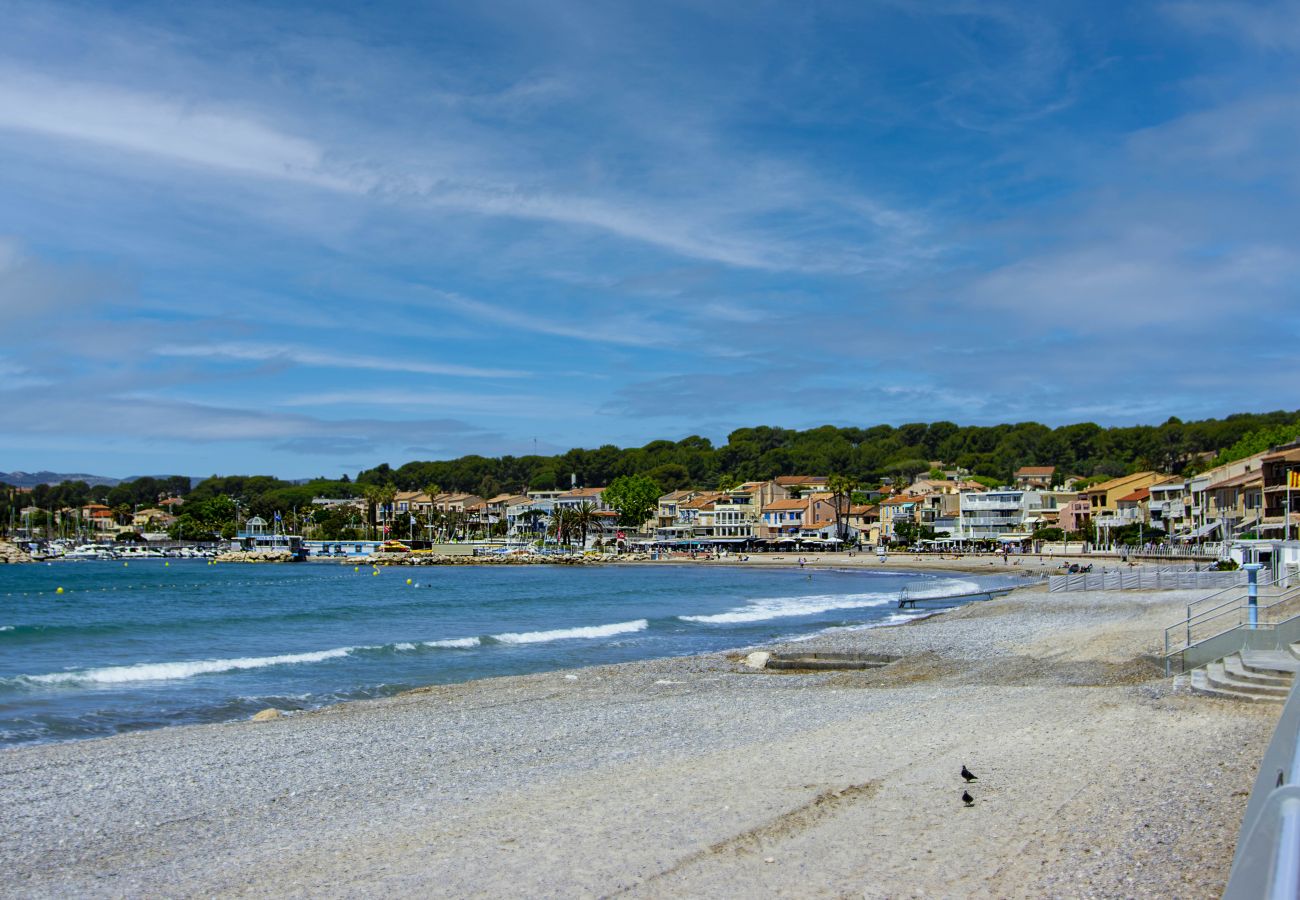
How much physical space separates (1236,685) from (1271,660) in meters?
0.88

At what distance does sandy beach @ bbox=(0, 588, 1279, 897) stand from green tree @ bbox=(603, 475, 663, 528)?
132360mm

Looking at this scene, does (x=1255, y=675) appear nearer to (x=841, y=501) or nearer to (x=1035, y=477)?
(x=841, y=501)

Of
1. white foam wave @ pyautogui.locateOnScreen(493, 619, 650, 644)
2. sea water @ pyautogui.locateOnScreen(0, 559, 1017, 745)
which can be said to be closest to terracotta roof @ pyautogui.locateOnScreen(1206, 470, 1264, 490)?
sea water @ pyautogui.locateOnScreen(0, 559, 1017, 745)

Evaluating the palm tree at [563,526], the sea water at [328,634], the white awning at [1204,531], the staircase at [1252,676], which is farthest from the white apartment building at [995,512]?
the staircase at [1252,676]

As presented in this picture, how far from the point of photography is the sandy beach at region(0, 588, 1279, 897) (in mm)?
7426

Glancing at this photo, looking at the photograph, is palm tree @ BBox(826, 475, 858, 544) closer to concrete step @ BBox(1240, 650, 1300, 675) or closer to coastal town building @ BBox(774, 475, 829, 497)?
coastal town building @ BBox(774, 475, 829, 497)

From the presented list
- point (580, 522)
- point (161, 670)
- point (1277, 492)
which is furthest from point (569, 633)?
point (580, 522)

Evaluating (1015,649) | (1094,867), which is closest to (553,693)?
(1015,649)

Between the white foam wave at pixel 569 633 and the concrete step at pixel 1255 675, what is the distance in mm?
21502

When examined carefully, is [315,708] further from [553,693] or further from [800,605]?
[800,605]

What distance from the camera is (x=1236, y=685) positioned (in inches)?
521

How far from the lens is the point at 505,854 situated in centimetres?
817

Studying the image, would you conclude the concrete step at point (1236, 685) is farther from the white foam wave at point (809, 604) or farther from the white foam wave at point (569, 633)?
the white foam wave at point (809, 604)

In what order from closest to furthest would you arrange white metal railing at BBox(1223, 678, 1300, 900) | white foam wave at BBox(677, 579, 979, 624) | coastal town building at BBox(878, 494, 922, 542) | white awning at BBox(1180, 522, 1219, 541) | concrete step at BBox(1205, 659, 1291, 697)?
white metal railing at BBox(1223, 678, 1300, 900) < concrete step at BBox(1205, 659, 1291, 697) < white foam wave at BBox(677, 579, 979, 624) < white awning at BBox(1180, 522, 1219, 541) < coastal town building at BBox(878, 494, 922, 542)
